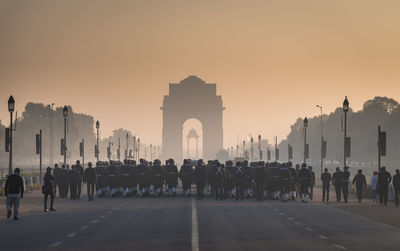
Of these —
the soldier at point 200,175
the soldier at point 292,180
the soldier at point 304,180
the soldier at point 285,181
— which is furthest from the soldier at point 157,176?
the soldier at point 304,180

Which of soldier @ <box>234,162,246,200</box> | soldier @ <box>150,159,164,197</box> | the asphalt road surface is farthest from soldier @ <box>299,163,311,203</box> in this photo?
soldier @ <box>150,159,164,197</box>

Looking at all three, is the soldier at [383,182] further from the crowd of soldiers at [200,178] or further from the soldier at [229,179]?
the soldier at [229,179]

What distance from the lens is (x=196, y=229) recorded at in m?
23.0

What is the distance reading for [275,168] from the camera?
40000 mm

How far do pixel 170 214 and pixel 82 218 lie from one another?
11.1 feet

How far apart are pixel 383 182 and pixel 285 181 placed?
5.00 meters

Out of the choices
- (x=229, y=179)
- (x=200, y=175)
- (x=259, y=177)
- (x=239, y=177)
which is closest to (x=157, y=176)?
(x=200, y=175)

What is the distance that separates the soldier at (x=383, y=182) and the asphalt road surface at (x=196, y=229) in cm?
418

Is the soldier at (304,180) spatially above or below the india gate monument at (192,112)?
below

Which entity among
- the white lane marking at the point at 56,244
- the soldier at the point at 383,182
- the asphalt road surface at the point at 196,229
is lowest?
the asphalt road surface at the point at 196,229

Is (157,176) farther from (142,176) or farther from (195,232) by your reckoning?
(195,232)

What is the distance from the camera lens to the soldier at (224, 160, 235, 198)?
4175cm

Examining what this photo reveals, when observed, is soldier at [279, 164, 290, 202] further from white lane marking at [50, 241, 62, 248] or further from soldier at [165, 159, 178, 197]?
white lane marking at [50, 241, 62, 248]

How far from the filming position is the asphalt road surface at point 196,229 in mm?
18859
